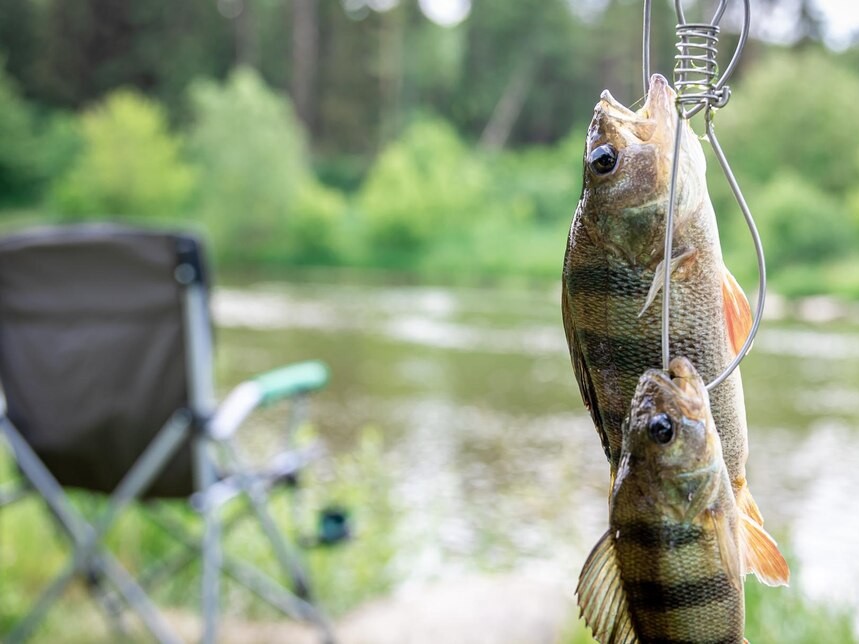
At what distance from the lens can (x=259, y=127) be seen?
15594 mm

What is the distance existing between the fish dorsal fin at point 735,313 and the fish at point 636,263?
0.04 feet

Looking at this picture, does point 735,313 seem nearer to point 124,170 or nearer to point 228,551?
point 228,551

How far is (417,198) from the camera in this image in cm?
1506

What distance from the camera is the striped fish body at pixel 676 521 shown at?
1.62 feet

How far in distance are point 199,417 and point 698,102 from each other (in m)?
1.60

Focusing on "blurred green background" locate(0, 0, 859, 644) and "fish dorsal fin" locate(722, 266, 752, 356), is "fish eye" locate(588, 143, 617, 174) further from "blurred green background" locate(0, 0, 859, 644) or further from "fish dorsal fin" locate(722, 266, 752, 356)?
"blurred green background" locate(0, 0, 859, 644)

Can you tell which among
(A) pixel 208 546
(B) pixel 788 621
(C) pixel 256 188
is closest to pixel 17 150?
(C) pixel 256 188

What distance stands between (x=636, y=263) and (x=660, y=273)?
18mm

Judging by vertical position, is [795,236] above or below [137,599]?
below

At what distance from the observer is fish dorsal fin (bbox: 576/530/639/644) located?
1.70ft

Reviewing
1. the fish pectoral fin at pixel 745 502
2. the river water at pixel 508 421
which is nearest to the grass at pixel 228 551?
the river water at pixel 508 421

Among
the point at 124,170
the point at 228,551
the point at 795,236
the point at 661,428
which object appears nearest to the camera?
the point at 661,428

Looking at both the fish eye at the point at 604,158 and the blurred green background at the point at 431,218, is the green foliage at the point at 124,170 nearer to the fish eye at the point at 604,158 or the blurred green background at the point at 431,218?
the blurred green background at the point at 431,218

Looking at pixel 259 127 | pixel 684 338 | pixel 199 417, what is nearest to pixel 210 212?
pixel 259 127
